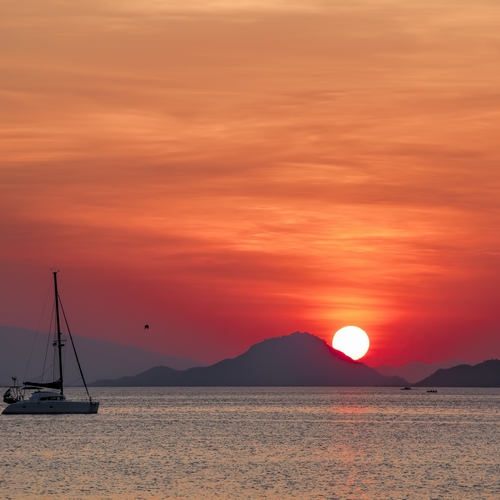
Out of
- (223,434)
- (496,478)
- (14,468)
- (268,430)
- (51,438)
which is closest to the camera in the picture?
(496,478)

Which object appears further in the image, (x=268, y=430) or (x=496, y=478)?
(x=268, y=430)

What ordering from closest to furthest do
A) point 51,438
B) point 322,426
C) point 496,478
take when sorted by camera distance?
point 496,478 → point 51,438 → point 322,426

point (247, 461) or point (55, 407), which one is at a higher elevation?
point (55, 407)

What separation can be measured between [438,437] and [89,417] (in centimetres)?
7879

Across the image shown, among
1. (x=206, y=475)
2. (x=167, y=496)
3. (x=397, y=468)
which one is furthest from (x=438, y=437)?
(x=167, y=496)

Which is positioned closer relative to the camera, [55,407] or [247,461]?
[247,461]

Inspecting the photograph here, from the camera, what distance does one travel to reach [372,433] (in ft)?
478

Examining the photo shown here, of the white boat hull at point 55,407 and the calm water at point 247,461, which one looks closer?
the calm water at point 247,461

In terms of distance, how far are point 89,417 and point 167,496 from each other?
408 ft

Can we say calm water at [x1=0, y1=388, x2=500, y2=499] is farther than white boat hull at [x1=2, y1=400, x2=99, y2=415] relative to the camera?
No

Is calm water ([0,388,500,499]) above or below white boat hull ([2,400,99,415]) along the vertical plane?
below

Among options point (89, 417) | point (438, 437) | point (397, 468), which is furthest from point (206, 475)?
point (89, 417)

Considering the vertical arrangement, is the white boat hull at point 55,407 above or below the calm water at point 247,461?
above

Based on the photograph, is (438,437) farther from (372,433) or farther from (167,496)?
(167,496)
